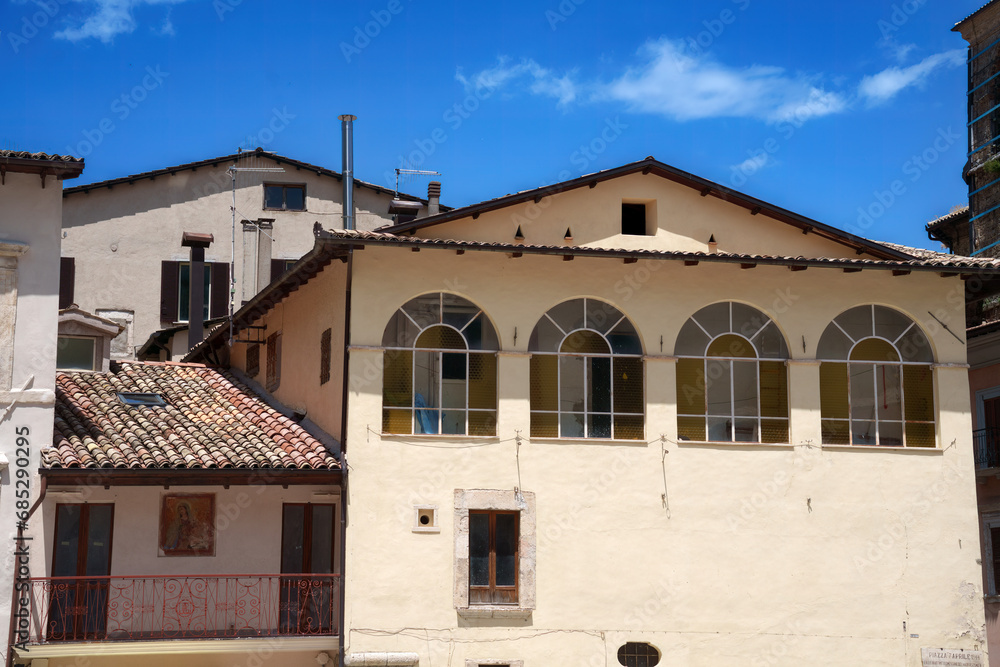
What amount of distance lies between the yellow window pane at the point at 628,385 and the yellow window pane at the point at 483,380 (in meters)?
1.87

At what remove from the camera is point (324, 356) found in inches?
826

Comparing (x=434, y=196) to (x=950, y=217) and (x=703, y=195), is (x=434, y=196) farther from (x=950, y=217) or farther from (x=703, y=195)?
(x=950, y=217)

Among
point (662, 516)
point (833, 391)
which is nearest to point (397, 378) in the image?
point (662, 516)

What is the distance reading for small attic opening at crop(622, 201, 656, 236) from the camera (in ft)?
68.9

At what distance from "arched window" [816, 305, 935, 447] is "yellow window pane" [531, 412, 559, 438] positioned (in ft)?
13.8

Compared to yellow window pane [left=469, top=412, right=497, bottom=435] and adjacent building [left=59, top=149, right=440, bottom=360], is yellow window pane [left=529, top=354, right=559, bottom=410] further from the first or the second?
adjacent building [left=59, top=149, right=440, bottom=360]

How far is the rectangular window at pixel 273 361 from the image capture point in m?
23.8

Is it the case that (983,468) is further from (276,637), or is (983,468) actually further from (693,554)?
(276,637)

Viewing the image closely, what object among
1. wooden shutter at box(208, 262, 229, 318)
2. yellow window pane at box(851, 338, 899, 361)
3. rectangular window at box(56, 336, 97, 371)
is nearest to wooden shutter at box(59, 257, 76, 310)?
wooden shutter at box(208, 262, 229, 318)

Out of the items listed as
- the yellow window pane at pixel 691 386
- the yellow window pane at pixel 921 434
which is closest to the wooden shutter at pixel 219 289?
the yellow window pane at pixel 691 386

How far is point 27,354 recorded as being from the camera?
19219 millimetres

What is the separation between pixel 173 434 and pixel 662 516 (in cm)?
748

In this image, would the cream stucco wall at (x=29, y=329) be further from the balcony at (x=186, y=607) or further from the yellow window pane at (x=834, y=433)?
the yellow window pane at (x=834, y=433)

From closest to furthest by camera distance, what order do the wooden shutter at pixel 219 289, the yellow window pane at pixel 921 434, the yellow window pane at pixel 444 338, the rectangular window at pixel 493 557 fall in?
1. the rectangular window at pixel 493 557
2. the yellow window pane at pixel 444 338
3. the yellow window pane at pixel 921 434
4. the wooden shutter at pixel 219 289
